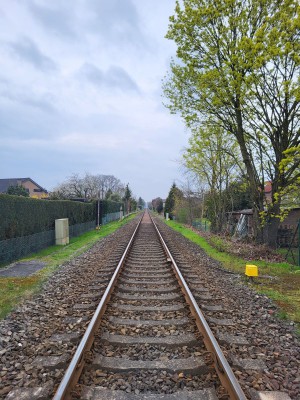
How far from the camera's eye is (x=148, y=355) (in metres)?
3.98

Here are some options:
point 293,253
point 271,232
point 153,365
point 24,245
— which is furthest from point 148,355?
point 293,253

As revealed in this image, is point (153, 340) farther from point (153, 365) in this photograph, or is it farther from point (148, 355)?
point (153, 365)

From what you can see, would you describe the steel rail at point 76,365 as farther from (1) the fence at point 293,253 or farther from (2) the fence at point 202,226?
(2) the fence at point 202,226

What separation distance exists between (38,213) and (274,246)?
11.2 meters

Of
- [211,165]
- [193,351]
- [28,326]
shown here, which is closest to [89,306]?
[28,326]

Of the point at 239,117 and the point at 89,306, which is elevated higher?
the point at 239,117

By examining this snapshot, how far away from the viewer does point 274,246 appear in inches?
593

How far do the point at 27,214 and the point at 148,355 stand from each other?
11306 millimetres

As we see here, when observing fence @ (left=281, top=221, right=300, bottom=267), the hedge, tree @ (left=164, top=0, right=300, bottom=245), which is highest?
tree @ (left=164, top=0, right=300, bottom=245)

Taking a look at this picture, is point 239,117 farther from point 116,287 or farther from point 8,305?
point 8,305

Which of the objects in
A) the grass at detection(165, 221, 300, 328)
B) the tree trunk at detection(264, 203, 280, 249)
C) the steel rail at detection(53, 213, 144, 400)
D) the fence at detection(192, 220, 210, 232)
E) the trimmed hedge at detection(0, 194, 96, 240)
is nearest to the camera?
the steel rail at detection(53, 213, 144, 400)

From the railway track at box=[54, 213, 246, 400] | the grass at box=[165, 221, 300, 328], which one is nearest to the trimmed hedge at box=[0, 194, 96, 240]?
the railway track at box=[54, 213, 246, 400]

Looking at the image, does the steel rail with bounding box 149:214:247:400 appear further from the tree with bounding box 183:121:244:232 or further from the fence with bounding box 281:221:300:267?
the tree with bounding box 183:121:244:232

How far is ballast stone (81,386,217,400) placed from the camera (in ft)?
10.3
